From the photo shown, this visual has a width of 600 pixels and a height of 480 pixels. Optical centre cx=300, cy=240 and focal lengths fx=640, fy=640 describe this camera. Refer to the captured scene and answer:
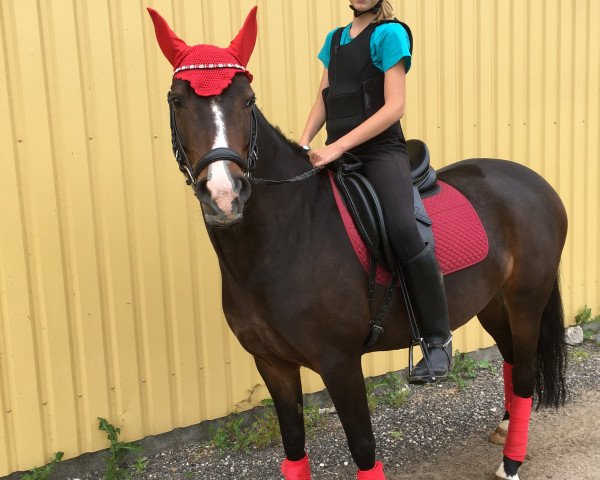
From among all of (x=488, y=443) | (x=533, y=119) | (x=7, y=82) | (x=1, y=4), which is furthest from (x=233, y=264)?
(x=533, y=119)

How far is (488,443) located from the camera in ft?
13.9

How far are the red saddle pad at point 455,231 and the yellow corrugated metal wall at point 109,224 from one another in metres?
1.52

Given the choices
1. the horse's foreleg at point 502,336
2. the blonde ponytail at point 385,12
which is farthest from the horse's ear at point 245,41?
the horse's foreleg at point 502,336

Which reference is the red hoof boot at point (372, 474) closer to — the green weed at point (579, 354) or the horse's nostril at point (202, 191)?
the horse's nostril at point (202, 191)

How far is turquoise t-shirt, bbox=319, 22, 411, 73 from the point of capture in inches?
112

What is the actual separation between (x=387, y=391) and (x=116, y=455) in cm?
216

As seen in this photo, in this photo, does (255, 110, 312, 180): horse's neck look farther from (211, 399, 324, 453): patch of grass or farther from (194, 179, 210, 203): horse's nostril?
(211, 399, 324, 453): patch of grass

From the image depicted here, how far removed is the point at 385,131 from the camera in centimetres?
306

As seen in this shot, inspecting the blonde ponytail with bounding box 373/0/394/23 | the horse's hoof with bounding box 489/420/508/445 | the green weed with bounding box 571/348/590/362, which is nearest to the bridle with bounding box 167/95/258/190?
the blonde ponytail with bounding box 373/0/394/23

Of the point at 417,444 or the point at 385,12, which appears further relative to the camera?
the point at 417,444

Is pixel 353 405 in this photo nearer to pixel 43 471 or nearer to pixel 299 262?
pixel 299 262

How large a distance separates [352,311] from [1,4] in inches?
97.2

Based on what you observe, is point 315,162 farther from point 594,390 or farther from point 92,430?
point 594,390

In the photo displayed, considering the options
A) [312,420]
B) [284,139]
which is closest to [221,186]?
[284,139]
